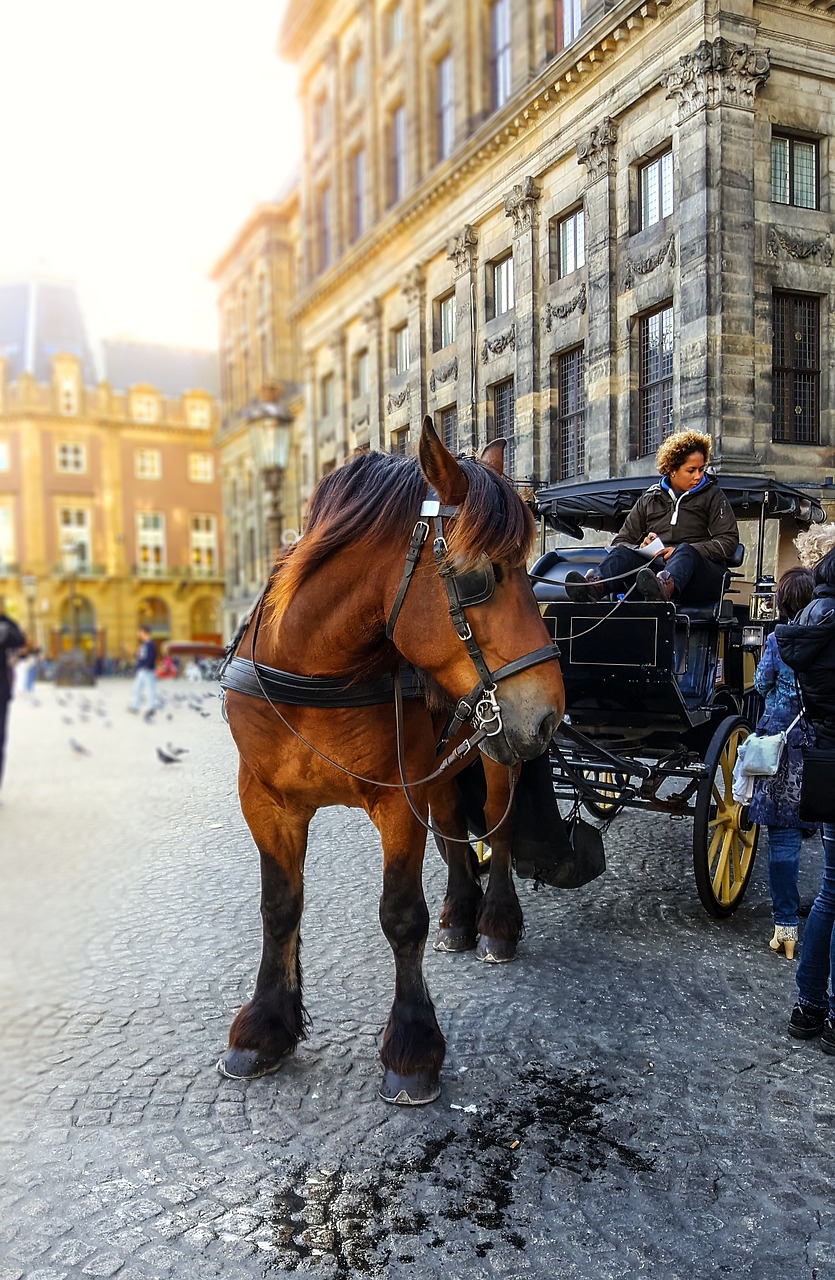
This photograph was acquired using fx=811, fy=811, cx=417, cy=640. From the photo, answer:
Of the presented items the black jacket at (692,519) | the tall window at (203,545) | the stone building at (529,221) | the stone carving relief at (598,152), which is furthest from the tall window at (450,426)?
the black jacket at (692,519)

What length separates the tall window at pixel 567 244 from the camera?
9.70ft

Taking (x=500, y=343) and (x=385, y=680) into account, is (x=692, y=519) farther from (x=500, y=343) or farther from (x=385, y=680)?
(x=385, y=680)

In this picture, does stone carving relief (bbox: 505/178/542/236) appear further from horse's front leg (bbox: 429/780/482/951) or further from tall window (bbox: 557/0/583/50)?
horse's front leg (bbox: 429/780/482/951)

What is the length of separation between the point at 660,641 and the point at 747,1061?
1745mm

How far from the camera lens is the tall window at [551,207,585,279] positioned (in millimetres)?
2957

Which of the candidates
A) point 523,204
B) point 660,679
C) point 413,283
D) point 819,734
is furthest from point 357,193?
point 819,734

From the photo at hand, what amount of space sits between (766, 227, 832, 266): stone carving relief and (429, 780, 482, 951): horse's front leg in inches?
112

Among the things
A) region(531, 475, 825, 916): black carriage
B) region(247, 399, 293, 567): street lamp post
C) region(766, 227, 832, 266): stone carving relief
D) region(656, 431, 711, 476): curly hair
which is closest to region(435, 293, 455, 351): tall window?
region(247, 399, 293, 567): street lamp post

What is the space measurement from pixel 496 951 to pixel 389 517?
89.5 inches

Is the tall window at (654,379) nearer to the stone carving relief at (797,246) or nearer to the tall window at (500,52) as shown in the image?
the stone carving relief at (797,246)

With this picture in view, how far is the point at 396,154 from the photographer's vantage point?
10.5 ft

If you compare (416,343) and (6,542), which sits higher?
(416,343)

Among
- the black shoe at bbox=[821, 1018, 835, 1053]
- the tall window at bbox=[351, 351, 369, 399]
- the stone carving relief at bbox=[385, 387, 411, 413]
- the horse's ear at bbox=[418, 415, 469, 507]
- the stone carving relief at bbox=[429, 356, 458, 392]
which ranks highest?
the tall window at bbox=[351, 351, 369, 399]

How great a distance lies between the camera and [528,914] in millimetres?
4348
